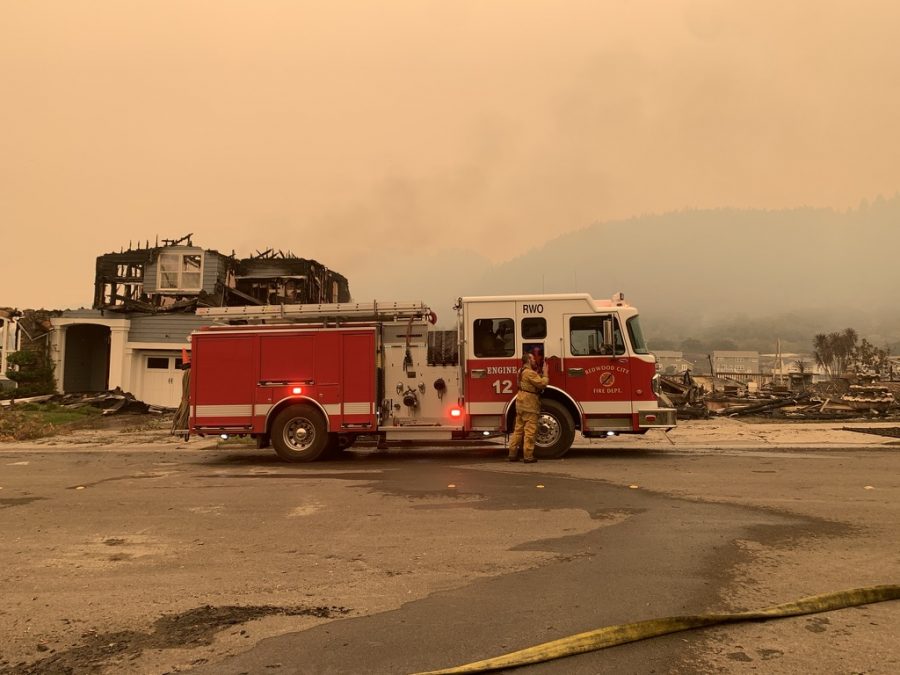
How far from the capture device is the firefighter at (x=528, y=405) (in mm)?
9859

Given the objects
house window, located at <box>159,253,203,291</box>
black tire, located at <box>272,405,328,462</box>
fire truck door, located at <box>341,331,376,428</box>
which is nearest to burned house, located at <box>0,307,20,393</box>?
house window, located at <box>159,253,203,291</box>

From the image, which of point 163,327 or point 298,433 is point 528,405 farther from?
point 163,327

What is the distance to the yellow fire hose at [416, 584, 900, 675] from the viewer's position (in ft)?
10.2

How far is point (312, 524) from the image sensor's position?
609 cm

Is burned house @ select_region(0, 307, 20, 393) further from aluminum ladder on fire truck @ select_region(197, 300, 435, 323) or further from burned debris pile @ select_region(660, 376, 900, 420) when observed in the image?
burned debris pile @ select_region(660, 376, 900, 420)

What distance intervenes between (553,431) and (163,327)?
674 inches

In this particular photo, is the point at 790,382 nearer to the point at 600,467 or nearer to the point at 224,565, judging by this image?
the point at 600,467

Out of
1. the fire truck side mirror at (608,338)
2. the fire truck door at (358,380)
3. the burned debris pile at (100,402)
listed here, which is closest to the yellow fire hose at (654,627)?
the fire truck side mirror at (608,338)

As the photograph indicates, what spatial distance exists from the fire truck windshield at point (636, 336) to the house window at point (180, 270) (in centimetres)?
1845

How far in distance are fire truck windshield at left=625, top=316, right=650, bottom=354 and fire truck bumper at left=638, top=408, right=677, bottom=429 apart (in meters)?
1.02

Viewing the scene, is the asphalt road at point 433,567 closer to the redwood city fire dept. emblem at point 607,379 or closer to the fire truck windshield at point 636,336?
the redwood city fire dept. emblem at point 607,379

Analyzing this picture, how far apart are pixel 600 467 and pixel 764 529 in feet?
12.7

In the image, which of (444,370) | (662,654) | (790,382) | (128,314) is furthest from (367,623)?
(790,382)

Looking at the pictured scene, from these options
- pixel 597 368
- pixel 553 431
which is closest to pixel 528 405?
pixel 553 431
